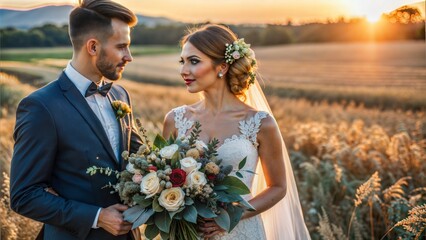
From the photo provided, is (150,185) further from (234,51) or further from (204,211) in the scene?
(234,51)

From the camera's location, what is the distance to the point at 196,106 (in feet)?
14.3

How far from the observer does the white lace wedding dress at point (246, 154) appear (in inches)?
149

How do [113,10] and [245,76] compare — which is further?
[245,76]

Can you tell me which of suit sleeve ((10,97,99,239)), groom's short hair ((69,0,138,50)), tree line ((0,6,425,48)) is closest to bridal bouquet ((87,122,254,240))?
suit sleeve ((10,97,99,239))

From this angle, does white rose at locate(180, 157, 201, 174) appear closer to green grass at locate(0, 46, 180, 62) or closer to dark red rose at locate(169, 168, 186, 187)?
dark red rose at locate(169, 168, 186, 187)

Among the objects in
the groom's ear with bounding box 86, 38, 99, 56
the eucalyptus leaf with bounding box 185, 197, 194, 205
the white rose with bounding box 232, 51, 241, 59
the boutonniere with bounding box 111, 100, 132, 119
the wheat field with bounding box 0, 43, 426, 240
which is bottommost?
the wheat field with bounding box 0, 43, 426, 240

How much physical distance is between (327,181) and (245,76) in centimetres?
299

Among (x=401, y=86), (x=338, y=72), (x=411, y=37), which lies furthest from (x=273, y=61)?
(x=401, y=86)

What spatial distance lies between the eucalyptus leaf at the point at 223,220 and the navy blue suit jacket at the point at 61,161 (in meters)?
0.80

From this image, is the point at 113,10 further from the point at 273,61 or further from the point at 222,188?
the point at 273,61

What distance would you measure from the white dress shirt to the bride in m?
0.52

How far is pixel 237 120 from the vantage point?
3.99 metres

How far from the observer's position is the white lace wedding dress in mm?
3775

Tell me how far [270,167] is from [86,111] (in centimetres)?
154
